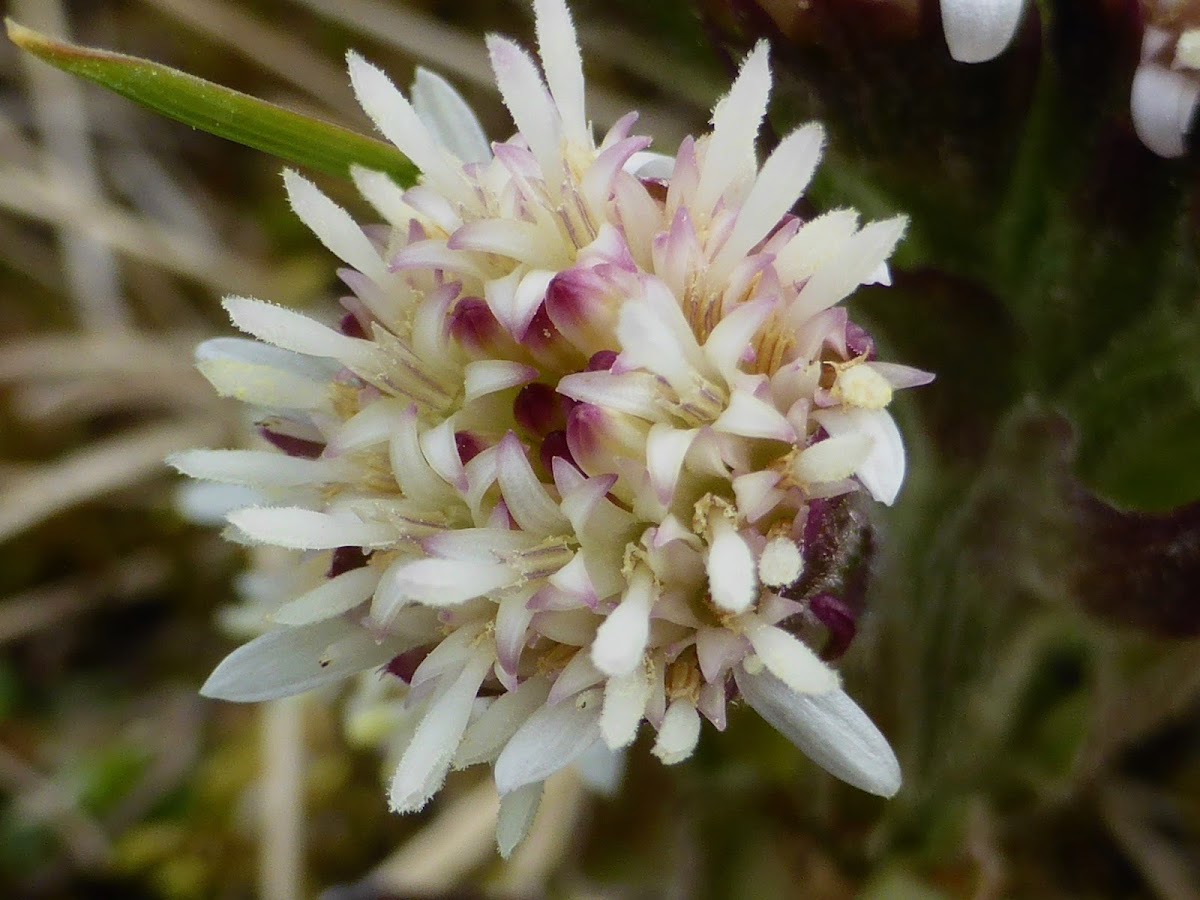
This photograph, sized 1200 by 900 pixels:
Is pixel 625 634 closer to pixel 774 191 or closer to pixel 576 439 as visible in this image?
pixel 576 439

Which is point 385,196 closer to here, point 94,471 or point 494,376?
point 494,376

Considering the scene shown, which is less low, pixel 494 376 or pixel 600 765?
pixel 494 376

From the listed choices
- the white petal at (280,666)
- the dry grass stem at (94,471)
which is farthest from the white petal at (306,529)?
the dry grass stem at (94,471)

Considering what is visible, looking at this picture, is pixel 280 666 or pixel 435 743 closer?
pixel 435 743

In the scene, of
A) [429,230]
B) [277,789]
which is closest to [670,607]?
[429,230]

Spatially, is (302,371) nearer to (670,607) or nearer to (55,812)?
(670,607)

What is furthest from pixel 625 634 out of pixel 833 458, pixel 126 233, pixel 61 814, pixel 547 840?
pixel 126 233

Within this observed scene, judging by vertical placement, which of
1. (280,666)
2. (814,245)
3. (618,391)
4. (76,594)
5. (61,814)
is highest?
(814,245)

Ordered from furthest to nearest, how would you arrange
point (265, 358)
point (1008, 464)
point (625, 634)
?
point (1008, 464)
point (265, 358)
point (625, 634)

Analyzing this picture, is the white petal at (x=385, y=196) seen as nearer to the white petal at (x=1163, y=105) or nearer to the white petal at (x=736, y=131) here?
the white petal at (x=736, y=131)

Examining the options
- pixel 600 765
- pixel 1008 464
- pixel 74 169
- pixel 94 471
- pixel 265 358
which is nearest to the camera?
pixel 265 358
